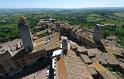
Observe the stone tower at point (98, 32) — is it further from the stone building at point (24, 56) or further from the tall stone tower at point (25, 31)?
the tall stone tower at point (25, 31)

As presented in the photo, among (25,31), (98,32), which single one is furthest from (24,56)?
(98,32)

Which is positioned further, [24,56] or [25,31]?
[24,56]

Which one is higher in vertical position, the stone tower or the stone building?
Result: the stone tower

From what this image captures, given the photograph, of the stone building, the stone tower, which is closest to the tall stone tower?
the stone building

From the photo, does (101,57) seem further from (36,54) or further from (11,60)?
(11,60)

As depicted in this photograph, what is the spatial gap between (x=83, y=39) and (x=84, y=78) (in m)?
24.1

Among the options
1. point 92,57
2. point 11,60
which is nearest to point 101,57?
point 92,57

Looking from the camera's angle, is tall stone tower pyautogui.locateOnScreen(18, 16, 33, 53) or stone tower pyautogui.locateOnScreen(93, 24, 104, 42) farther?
stone tower pyautogui.locateOnScreen(93, 24, 104, 42)

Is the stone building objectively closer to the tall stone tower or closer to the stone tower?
the tall stone tower

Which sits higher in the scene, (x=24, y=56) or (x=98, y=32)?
(x=98, y=32)

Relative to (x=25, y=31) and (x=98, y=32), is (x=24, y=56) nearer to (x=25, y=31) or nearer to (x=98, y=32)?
(x=25, y=31)

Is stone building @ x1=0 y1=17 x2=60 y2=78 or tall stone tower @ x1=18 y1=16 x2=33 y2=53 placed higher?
tall stone tower @ x1=18 y1=16 x2=33 y2=53

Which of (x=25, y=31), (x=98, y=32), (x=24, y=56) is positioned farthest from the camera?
(x=98, y=32)

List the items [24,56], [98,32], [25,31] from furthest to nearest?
[98,32] → [24,56] → [25,31]
